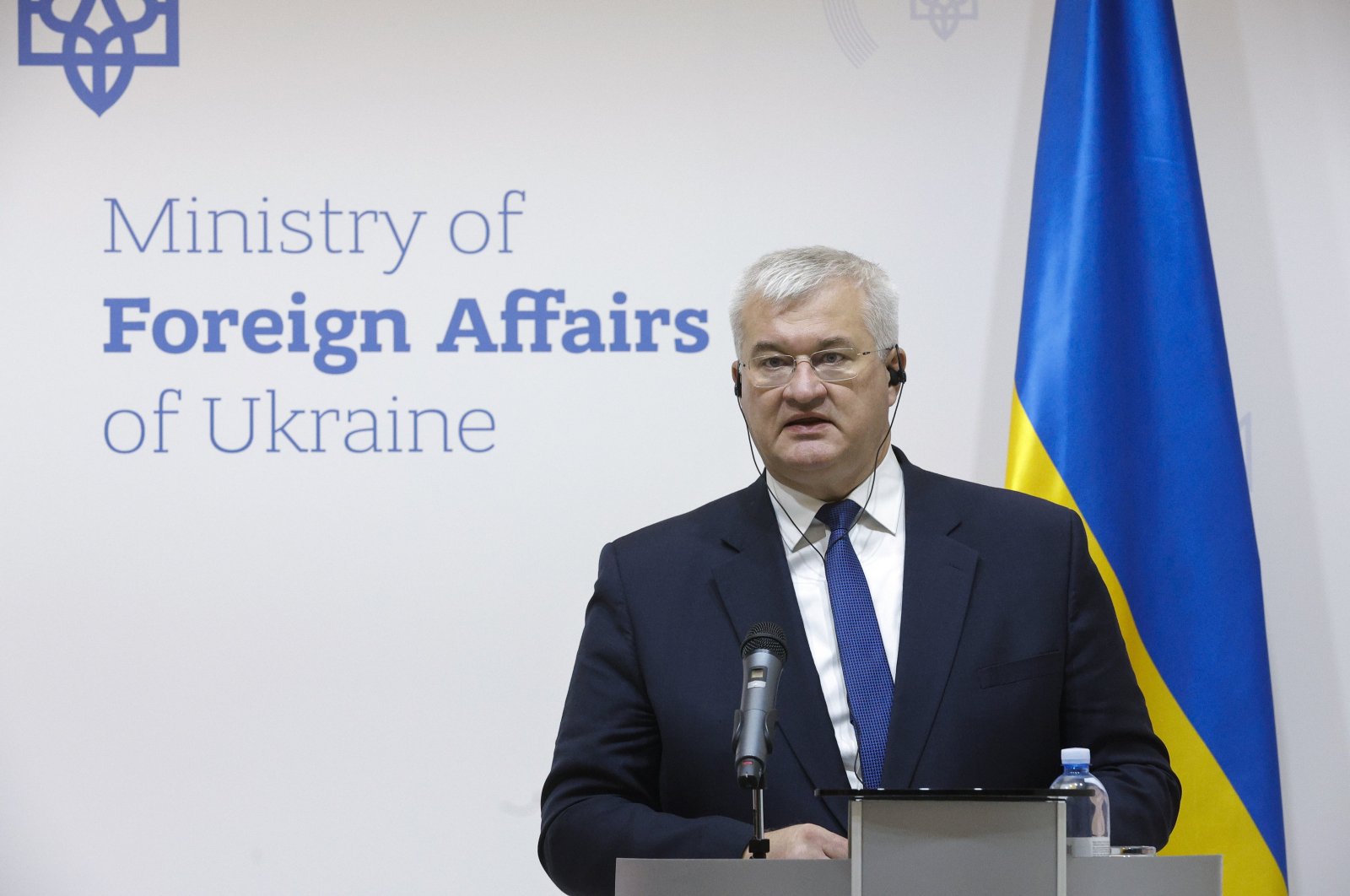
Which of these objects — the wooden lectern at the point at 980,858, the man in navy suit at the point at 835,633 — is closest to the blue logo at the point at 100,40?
the man in navy suit at the point at 835,633

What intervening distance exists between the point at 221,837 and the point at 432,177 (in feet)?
5.39

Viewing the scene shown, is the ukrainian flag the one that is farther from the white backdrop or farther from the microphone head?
the microphone head

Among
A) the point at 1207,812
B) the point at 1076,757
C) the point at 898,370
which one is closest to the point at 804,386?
the point at 898,370

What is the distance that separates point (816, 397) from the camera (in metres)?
2.58

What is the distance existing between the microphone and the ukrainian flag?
A: 1.68m

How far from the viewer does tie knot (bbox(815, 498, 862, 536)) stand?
2.64m

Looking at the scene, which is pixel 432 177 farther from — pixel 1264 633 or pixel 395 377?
pixel 1264 633

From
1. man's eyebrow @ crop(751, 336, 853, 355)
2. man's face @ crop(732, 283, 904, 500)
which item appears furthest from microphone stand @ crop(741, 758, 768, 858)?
man's eyebrow @ crop(751, 336, 853, 355)

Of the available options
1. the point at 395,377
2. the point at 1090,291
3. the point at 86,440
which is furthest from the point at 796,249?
the point at 86,440

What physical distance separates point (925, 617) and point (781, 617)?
0.24 m

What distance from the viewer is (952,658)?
2.48 m

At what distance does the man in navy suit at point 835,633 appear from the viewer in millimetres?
2430

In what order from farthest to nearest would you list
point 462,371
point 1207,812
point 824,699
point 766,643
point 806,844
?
point 462,371
point 1207,812
point 824,699
point 806,844
point 766,643

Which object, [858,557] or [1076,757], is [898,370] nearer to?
[858,557]
